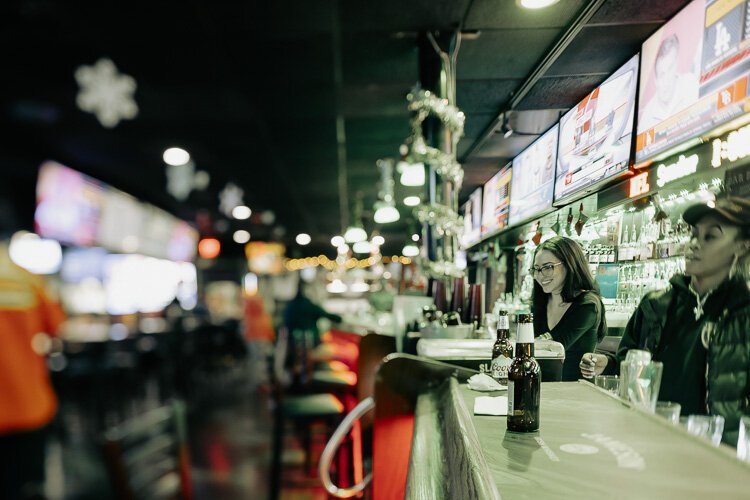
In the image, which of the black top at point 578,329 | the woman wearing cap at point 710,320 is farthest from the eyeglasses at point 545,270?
the woman wearing cap at point 710,320

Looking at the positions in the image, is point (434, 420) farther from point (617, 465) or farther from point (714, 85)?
point (714, 85)

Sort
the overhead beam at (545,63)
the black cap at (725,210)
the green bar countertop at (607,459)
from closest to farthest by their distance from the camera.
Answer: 1. the green bar countertop at (607,459)
2. the black cap at (725,210)
3. the overhead beam at (545,63)

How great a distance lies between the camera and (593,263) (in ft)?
5.24

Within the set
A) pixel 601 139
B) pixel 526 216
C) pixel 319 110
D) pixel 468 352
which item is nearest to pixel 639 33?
pixel 601 139

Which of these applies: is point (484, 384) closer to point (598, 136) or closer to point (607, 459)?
point (607, 459)

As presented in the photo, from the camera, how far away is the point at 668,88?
4.98ft

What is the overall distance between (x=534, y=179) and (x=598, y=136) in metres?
0.33

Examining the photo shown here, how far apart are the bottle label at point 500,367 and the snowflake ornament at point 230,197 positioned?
25.6 ft

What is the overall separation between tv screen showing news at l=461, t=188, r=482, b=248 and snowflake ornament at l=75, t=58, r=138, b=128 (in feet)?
11.0

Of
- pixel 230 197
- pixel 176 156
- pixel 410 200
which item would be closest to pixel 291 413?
pixel 410 200

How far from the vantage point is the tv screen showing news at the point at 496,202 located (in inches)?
87.8

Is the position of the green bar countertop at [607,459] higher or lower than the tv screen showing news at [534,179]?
lower

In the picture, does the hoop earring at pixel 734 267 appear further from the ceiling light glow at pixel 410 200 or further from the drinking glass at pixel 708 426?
the ceiling light glow at pixel 410 200

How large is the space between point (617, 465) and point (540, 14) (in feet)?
8.38
